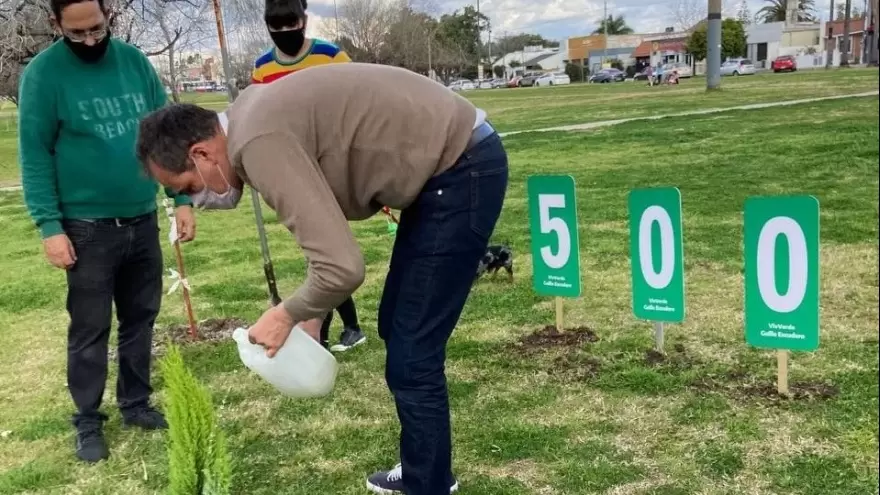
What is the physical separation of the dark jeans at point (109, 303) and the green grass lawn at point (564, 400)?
24cm

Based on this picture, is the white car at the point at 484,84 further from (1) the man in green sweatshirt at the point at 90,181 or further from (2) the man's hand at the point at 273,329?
(2) the man's hand at the point at 273,329

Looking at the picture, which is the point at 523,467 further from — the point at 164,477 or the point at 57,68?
→ the point at 57,68

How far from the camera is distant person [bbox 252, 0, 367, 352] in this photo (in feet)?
11.1

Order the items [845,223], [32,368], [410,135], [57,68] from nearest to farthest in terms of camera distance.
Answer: [410,135]
[57,68]
[32,368]
[845,223]

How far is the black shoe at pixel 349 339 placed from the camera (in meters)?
4.14

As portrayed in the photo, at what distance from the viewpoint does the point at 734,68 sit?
147ft

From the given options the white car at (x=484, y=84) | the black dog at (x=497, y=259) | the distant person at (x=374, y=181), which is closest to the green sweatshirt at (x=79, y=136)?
the distant person at (x=374, y=181)

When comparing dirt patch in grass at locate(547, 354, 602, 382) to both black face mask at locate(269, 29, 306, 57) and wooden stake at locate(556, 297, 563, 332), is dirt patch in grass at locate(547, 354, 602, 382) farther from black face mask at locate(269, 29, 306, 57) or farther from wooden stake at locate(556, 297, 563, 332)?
black face mask at locate(269, 29, 306, 57)

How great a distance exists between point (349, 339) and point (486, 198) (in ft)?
7.19

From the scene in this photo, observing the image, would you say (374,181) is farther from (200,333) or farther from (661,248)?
(200,333)

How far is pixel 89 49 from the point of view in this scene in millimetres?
2834

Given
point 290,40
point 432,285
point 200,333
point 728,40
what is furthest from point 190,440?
point 728,40

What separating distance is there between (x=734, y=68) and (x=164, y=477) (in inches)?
1845

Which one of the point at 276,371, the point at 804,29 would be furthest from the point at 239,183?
the point at 804,29
